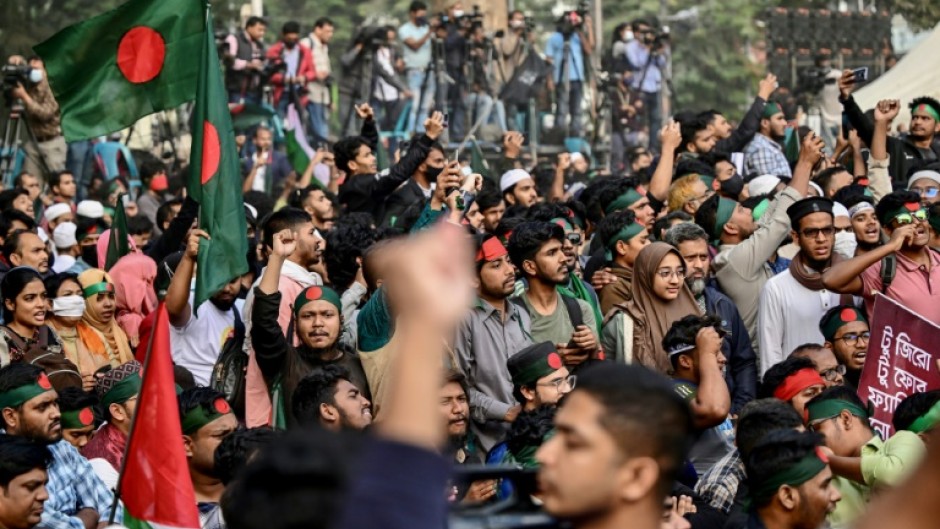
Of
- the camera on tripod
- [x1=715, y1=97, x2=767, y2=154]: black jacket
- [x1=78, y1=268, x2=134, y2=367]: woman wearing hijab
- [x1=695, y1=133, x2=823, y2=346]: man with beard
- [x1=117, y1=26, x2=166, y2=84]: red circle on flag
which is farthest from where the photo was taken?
Answer: the camera on tripod

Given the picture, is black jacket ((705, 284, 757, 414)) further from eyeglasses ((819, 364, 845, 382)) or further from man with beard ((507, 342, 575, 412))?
man with beard ((507, 342, 575, 412))

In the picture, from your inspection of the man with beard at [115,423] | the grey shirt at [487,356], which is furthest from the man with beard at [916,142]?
the man with beard at [115,423]

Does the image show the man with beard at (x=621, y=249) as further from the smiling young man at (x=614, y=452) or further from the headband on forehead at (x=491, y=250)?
the smiling young man at (x=614, y=452)

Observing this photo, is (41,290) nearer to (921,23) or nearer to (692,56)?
(921,23)

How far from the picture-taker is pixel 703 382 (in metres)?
6.24

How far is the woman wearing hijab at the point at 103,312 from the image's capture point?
8555 mm

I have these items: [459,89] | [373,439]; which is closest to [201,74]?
[373,439]

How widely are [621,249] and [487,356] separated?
4.85 feet

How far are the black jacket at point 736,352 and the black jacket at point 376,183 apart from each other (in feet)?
7.89

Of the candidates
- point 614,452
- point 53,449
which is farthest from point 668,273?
point 614,452

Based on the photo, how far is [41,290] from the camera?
318 inches

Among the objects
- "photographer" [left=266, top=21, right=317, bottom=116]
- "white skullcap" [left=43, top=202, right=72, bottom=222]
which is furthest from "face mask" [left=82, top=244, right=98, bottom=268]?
"photographer" [left=266, top=21, right=317, bottom=116]

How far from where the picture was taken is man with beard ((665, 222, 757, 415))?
7.90 metres

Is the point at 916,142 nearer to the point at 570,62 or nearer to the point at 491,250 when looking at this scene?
the point at 491,250
